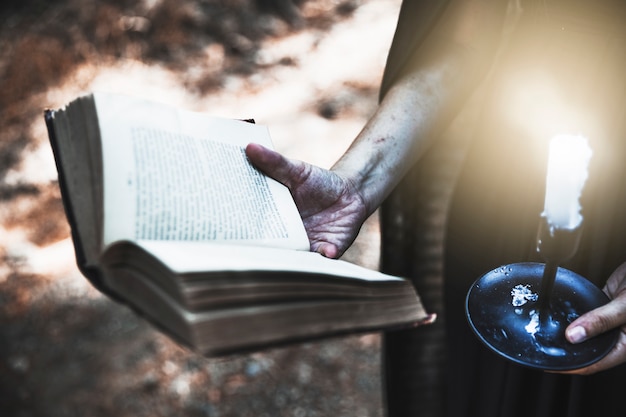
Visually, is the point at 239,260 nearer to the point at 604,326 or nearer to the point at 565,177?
the point at 565,177

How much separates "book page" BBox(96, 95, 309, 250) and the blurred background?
4.44 feet

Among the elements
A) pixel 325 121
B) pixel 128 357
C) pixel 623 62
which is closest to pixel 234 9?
pixel 325 121

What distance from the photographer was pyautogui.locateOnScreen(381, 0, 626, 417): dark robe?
979mm

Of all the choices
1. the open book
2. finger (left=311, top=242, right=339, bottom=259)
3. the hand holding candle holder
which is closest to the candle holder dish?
the hand holding candle holder

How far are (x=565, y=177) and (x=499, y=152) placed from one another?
1.81 feet

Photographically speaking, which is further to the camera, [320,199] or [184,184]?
[320,199]

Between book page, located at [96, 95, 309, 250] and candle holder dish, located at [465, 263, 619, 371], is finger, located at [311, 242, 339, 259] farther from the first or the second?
candle holder dish, located at [465, 263, 619, 371]

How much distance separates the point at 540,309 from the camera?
75 centimetres

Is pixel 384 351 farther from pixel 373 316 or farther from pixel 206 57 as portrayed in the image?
pixel 206 57

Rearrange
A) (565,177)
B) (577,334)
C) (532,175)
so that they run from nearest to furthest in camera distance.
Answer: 1. (565,177)
2. (577,334)
3. (532,175)

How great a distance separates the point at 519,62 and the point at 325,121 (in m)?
2.35

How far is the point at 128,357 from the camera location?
2148 millimetres

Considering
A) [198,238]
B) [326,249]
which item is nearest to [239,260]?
[198,238]

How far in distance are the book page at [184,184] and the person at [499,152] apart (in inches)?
2.2
